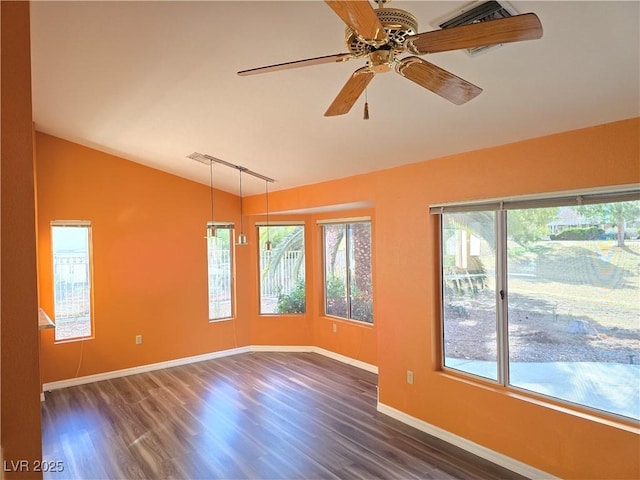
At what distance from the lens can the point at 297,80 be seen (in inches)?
103

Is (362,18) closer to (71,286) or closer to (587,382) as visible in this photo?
A: (587,382)

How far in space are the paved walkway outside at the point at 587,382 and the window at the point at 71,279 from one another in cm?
497

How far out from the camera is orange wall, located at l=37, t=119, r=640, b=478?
8.93 feet

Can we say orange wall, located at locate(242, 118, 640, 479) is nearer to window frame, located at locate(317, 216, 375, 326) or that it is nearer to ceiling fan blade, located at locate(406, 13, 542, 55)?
window frame, located at locate(317, 216, 375, 326)

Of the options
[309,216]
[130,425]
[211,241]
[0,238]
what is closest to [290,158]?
[309,216]

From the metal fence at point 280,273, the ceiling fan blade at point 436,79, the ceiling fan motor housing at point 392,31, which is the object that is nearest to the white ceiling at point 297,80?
the ceiling fan blade at point 436,79

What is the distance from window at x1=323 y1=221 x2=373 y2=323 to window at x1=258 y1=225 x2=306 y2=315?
458 millimetres

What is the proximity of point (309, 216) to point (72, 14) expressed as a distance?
4.50m

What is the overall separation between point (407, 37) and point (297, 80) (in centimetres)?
127

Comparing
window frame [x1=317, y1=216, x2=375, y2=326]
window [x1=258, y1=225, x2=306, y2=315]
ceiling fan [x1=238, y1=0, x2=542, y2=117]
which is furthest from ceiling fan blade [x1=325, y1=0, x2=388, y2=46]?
window [x1=258, y1=225, x2=306, y2=315]

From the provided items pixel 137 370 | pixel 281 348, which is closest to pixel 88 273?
pixel 137 370

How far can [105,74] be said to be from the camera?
2814mm

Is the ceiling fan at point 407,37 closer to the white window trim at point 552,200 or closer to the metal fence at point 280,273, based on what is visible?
the white window trim at point 552,200

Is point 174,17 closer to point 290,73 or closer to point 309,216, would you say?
point 290,73
